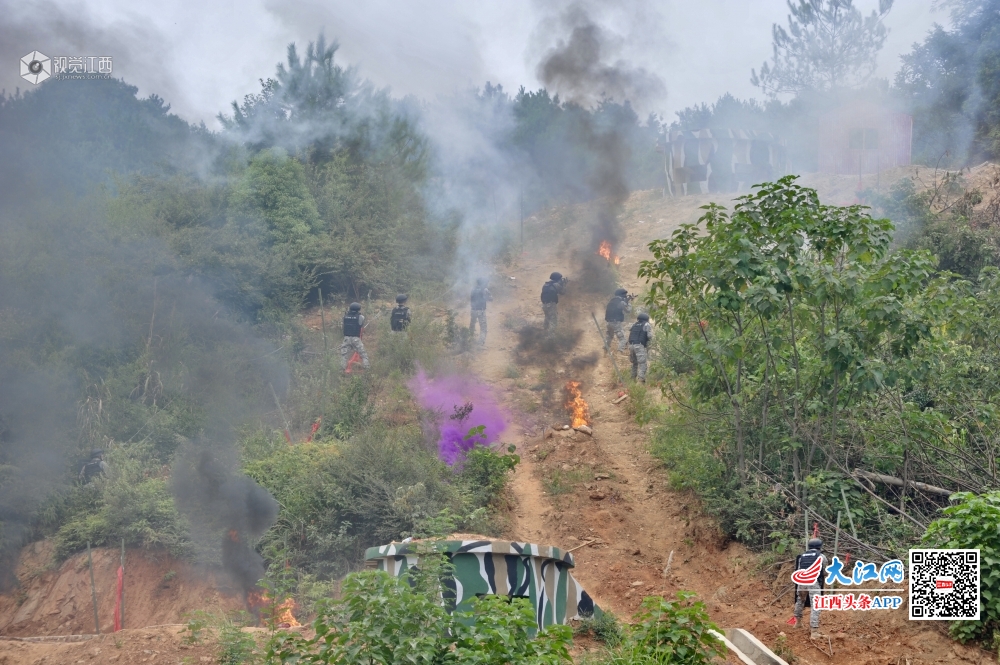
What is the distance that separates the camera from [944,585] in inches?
247

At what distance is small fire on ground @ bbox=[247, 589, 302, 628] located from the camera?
22.1 ft

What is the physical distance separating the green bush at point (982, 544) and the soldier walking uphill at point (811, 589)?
0.94 metres

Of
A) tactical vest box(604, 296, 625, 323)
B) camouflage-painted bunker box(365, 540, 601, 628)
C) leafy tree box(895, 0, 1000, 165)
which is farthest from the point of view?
leafy tree box(895, 0, 1000, 165)

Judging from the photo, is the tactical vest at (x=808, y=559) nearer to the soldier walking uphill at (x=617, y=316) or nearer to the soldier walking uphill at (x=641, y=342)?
the soldier walking uphill at (x=641, y=342)

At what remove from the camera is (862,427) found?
8.78 meters

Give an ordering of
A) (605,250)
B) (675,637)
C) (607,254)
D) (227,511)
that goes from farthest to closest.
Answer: (605,250) < (607,254) < (227,511) < (675,637)

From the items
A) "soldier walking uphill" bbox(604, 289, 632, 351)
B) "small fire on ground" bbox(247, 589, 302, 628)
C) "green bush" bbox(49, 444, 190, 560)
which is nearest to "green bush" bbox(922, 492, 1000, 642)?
"small fire on ground" bbox(247, 589, 302, 628)

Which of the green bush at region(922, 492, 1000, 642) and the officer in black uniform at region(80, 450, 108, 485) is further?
the officer in black uniform at region(80, 450, 108, 485)

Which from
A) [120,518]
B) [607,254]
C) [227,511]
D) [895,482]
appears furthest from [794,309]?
[607,254]

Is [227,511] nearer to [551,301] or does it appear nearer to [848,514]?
[848,514]

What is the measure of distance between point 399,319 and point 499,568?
998 cm

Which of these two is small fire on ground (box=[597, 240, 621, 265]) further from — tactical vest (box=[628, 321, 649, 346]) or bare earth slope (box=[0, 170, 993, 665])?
tactical vest (box=[628, 321, 649, 346])

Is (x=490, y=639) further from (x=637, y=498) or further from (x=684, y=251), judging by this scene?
(x=637, y=498)

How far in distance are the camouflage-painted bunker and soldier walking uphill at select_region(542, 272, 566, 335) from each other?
10.4 m
